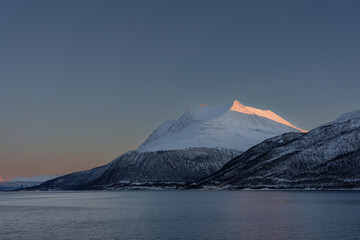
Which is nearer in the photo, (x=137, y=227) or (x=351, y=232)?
(x=351, y=232)

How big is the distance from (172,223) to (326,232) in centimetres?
3415

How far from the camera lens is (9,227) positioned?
89688 millimetres

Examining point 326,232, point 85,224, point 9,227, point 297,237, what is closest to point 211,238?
point 297,237

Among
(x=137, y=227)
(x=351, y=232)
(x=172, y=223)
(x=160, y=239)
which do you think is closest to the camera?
(x=160, y=239)

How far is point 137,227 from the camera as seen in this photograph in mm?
88438

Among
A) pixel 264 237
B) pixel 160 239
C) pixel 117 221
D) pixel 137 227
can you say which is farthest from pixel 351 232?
pixel 117 221

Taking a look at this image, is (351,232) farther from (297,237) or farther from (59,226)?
(59,226)

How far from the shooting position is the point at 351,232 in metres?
76.0

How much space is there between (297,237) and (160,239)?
2331cm

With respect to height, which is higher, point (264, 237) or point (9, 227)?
point (9, 227)

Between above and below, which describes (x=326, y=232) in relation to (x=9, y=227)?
below

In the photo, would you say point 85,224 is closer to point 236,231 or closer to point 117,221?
point 117,221

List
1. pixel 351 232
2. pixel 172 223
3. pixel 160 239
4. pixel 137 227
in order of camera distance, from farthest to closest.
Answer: pixel 172 223 < pixel 137 227 < pixel 351 232 < pixel 160 239

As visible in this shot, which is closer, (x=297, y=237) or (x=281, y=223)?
(x=297, y=237)
